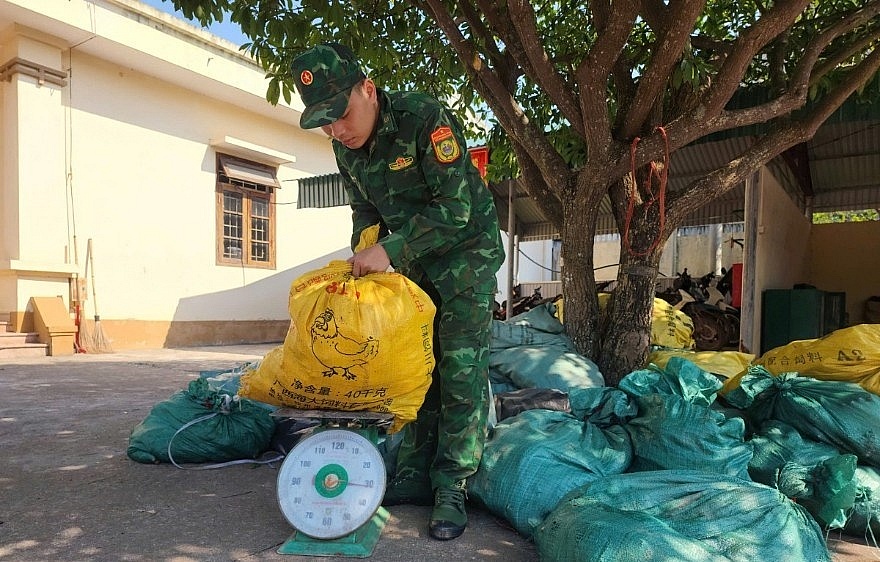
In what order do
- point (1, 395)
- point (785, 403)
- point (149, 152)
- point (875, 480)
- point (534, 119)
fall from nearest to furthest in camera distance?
point (875, 480), point (785, 403), point (1, 395), point (534, 119), point (149, 152)

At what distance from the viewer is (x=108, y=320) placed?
7449mm

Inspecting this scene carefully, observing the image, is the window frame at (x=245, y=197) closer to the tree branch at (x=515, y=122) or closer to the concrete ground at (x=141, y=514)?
the concrete ground at (x=141, y=514)

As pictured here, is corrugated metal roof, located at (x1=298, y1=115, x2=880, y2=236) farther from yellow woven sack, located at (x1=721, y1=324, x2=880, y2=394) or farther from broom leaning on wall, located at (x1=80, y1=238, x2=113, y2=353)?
yellow woven sack, located at (x1=721, y1=324, x2=880, y2=394)

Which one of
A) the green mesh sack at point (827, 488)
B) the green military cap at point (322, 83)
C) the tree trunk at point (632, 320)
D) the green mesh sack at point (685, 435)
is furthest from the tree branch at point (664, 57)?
the green mesh sack at point (827, 488)

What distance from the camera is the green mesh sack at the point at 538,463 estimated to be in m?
1.82

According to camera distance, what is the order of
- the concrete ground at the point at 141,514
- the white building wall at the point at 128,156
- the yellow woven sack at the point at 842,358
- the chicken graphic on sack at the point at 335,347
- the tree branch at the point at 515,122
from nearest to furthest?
1. the chicken graphic on sack at the point at 335,347
2. the concrete ground at the point at 141,514
3. the yellow woven sack at the point at 842,358
4. the tree branch at the point at 515,122
5. the white building wall at the point at 128,156

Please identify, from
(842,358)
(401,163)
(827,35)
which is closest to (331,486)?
(401,163)

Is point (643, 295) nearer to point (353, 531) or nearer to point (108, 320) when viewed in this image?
point (353, 531)

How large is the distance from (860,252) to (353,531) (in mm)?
8321

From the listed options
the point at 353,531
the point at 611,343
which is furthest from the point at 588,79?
the point at 353,531

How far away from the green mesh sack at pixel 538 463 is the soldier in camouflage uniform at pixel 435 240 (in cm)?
9

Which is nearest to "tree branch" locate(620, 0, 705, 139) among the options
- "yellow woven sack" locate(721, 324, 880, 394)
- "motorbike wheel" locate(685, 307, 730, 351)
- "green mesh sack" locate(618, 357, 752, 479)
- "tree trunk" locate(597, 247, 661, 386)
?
"tree trunk" locate(597, 247, 661, 386)

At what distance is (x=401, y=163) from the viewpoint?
1.87 meters

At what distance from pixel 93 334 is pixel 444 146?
7.01m
